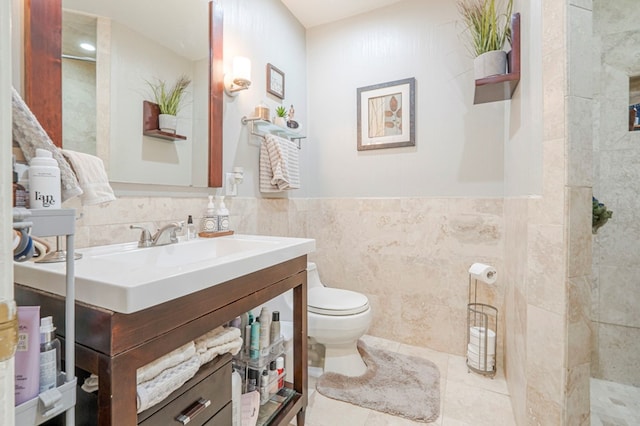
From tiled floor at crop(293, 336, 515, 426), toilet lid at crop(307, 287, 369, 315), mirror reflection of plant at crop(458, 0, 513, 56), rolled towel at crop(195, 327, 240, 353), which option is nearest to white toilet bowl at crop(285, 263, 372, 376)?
toilet lid at crop(307, 287, 369, 315)

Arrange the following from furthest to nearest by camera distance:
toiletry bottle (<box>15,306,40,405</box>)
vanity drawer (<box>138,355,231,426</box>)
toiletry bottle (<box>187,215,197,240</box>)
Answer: toiletry bottle (<box>187,215,197,240</box>), vanity drawer (<box>138,355,231,426</box>), toiletry bottle (<box>15,306,40,405</box>)

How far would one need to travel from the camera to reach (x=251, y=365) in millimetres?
1206

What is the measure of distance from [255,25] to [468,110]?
4.81ft

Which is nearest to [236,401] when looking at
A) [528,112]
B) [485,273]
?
[485,273]

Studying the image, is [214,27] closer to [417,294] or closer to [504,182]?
[504,182]

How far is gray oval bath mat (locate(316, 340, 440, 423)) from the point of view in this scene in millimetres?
1452

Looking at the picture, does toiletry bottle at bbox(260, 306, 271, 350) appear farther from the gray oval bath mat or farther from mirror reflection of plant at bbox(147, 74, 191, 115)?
mirror reflection of plant at bbox(147, 74, 191, 115)

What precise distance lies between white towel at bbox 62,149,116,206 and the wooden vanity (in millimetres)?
281

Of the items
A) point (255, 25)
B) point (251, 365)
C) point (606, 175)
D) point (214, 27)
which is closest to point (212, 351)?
point (251, 365)

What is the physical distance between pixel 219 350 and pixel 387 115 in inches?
73.8

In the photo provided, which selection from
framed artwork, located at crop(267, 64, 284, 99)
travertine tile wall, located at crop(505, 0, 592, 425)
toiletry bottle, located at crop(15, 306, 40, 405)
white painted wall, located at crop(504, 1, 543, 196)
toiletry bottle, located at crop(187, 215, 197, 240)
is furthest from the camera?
framed artwork, located at crop(267, 64, 284, 99)

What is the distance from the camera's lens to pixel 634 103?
159 centimetres

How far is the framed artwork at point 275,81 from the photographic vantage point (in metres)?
1.95

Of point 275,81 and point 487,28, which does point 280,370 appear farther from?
point 487,28
